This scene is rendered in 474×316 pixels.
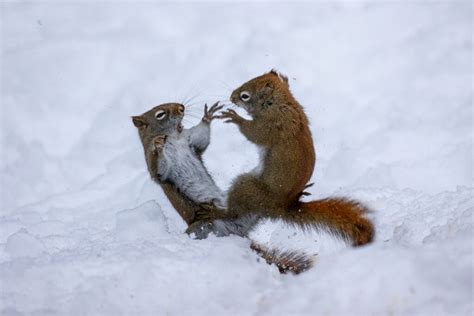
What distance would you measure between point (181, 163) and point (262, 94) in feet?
1.86

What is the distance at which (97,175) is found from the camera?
18.9 ft

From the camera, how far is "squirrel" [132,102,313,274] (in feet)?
13.2

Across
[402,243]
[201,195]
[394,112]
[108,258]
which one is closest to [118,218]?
[201,195]

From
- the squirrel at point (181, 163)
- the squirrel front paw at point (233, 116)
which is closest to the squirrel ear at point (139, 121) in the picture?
the squirrel at point (181, 163)

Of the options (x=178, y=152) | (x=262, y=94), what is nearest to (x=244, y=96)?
(x=262, y=94)

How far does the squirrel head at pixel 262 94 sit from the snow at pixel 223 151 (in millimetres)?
635

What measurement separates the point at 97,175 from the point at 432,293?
3.75m

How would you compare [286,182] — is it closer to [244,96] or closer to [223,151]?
[244,96]

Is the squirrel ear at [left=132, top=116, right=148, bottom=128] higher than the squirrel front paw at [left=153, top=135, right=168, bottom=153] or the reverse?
higher

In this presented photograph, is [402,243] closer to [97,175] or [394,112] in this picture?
[394,112]

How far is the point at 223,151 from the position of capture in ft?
17.1

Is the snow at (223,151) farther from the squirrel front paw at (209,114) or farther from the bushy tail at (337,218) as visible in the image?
the squirrel front paw at (209,114)

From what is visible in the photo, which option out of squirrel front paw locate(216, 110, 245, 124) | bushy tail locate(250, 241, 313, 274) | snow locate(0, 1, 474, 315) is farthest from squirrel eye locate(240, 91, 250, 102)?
bushy tail locate(250, 241, 313, 274)

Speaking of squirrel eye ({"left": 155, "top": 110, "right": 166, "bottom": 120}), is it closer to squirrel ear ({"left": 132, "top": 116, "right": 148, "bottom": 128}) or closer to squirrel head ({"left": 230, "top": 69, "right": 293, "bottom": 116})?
squirrel ear ({"left": 132, "top": 116, "right": 148, "bottom": 128})
